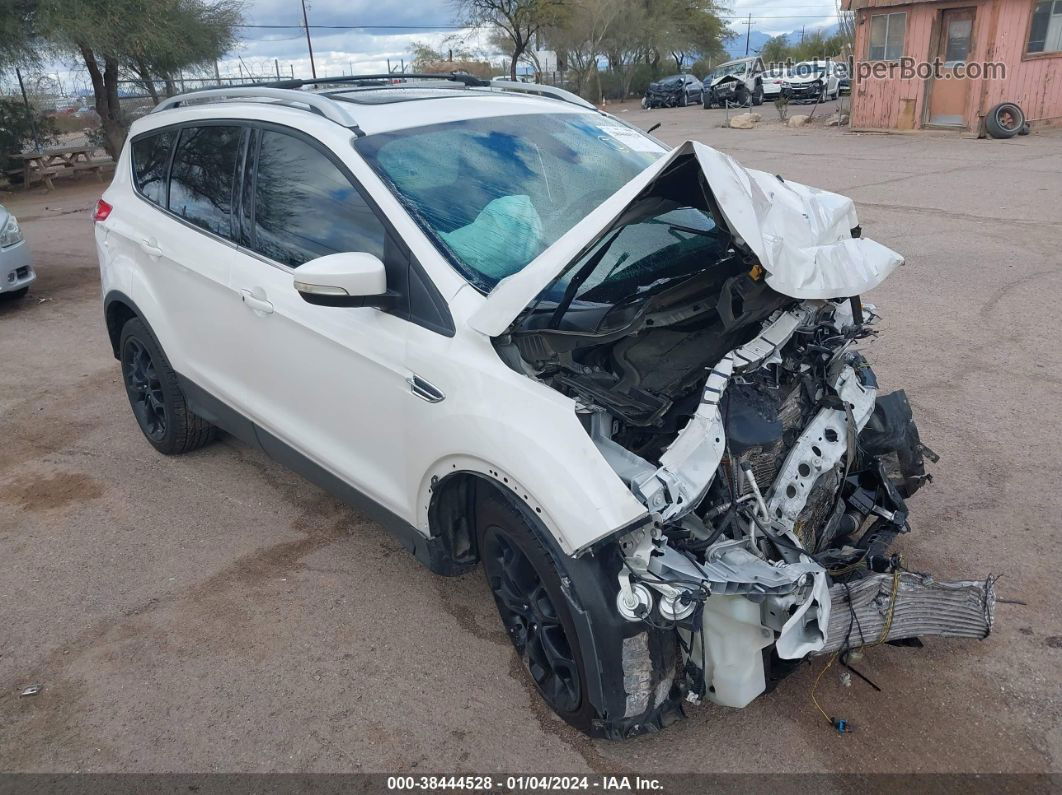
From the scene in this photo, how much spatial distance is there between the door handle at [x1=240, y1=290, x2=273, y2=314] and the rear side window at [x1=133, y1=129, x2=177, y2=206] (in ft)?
3.78

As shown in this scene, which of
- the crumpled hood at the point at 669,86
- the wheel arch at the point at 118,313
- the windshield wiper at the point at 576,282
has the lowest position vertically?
the wheel arch at the point at 118,313

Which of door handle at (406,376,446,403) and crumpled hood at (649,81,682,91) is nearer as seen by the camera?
door handle at (406,376,446,403)

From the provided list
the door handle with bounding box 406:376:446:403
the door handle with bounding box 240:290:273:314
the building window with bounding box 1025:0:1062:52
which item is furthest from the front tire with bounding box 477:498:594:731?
the building window with bounding box 1025:0:1062:52

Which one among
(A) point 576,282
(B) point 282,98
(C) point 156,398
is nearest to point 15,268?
(C) point 156,398

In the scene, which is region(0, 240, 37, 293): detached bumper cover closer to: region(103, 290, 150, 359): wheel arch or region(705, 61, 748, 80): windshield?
region(103, 290, 150, 359): wheel arch

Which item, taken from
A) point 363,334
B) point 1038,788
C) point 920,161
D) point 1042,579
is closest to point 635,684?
point 1038,788

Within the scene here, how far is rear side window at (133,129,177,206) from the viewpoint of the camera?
436cm

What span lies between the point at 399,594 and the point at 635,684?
4.57ft

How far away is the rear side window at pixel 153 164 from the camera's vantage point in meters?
4.36

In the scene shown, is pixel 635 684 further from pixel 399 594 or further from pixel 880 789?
pixel 399 594

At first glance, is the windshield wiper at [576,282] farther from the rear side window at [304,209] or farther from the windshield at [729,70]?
the windshield at [729,70]

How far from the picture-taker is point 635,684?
2.45 meters

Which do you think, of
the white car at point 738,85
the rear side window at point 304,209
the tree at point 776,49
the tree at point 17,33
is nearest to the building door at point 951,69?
the white car at point 738,85

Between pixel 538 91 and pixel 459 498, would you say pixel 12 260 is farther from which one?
pixel 459 498
